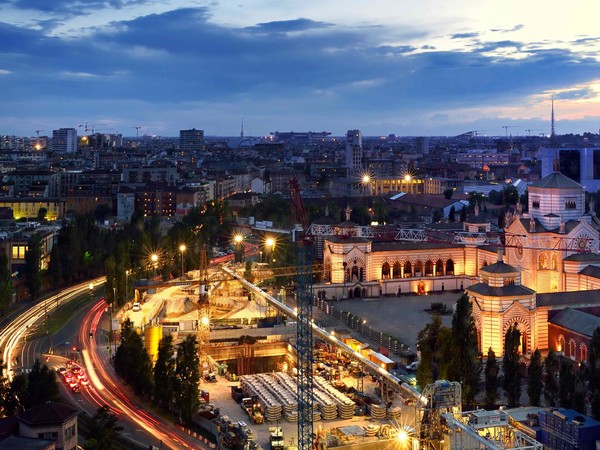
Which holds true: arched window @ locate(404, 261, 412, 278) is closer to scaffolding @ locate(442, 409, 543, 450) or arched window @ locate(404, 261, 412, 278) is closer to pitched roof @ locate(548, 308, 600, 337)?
pitched roof @ locate(548, 308, 600, 337)

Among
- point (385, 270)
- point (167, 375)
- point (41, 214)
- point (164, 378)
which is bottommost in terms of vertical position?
point (164, 378)

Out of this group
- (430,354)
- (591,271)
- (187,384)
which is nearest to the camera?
(187,384)

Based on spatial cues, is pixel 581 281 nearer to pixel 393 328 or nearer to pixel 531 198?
pixel 531 198

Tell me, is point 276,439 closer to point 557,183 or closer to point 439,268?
point 557,183

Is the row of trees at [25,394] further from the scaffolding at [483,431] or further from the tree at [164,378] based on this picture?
the scaffolding at [483,431]

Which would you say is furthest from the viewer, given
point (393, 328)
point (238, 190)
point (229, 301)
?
point (238, 190)

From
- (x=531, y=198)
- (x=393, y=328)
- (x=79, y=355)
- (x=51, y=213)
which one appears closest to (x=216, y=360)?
(x=79, y=355)

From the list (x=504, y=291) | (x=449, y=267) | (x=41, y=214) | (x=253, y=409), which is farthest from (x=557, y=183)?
(x=41, y=214)

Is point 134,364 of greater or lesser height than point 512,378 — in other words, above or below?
below
